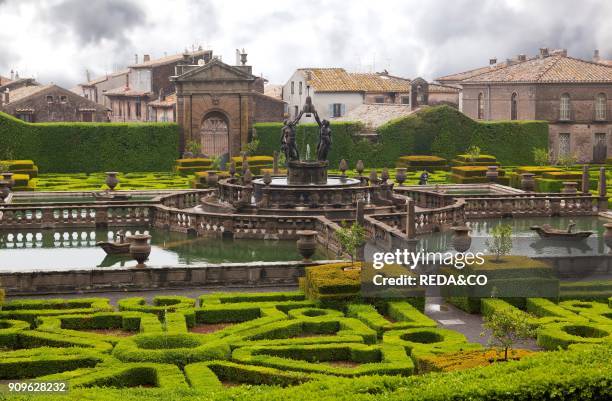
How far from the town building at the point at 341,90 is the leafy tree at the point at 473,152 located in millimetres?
14569

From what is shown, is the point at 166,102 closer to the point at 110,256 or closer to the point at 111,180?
the point at 111,180

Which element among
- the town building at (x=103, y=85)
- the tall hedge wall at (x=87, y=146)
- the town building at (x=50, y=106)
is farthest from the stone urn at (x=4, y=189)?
the town building at (x=103, y=85)

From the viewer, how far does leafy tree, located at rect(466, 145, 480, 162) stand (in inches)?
2338

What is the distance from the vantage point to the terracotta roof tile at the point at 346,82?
7906cm

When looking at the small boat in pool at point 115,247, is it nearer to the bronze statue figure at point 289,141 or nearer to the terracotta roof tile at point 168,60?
the bronze statue figure at point 289,141

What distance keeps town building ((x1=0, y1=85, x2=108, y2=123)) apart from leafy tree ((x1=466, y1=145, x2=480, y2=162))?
3038 cm

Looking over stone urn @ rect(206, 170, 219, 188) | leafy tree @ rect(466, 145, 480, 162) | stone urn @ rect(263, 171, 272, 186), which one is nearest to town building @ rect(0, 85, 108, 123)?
leafy tree @ rect(466, 145, 480, 162)

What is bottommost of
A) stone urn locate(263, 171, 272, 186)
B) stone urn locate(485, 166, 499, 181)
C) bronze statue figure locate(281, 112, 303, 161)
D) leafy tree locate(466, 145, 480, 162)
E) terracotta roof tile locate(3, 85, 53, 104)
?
stone urn locate(485, 166, 499, 181)

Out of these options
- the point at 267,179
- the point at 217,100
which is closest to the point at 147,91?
the point at 217,100

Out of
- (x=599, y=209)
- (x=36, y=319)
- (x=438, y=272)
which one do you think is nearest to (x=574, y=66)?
(x=599, y=209)

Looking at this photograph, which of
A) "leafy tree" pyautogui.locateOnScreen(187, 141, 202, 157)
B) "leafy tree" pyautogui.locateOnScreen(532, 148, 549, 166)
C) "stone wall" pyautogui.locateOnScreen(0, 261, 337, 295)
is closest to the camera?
"stone wall" pyautogui.locateOnScreen(0, 261, 337, 295)

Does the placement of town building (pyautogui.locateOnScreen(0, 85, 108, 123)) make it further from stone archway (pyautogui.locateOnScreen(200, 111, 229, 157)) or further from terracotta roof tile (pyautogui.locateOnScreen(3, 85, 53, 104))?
stone archway (pyautogui.locateOnScreen(200, 111, 229, 157))

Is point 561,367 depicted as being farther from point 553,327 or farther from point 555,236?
point 555,236

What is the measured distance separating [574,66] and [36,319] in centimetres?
5533
